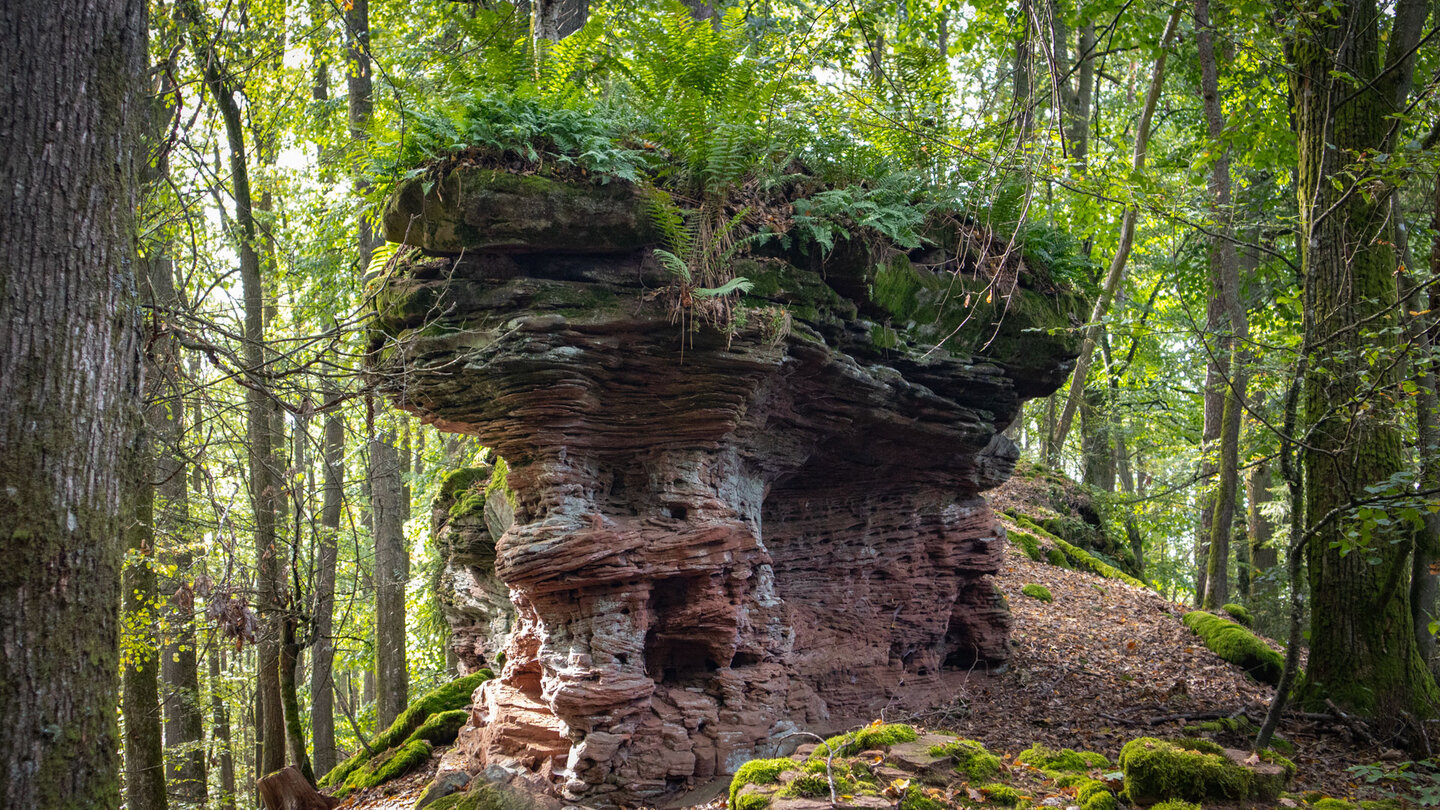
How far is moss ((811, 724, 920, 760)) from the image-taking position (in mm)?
6932

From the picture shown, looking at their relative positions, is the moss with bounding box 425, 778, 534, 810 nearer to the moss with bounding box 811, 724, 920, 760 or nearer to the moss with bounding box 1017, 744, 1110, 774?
the moss with bounding box 811, 724, 920, 760

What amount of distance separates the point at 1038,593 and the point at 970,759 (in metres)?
8.47

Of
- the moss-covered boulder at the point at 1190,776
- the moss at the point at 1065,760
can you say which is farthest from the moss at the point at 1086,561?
the moss-covered boulder at the point at 1190,776

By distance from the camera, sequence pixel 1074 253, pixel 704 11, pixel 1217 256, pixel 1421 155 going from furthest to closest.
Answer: pixel 704 11, pixel 1217 256, pixel 1074 253, pixel 1421 155

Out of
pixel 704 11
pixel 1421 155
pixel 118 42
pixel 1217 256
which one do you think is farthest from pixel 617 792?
pixel 704 11

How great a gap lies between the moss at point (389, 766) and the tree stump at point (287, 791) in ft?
3.88

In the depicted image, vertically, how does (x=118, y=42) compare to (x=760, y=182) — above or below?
below

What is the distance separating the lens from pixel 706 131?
7992 mm

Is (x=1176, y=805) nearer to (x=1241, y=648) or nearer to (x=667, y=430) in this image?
(x=667, y=430)

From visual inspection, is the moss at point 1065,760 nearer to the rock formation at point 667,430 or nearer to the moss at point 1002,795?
the moss at point 1002,795

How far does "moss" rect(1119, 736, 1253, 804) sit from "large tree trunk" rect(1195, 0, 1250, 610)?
5.49m

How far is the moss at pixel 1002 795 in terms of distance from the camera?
605cm

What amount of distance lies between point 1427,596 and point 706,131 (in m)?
8.12

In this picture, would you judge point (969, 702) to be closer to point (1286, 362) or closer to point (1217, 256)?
point (1286, 362)
